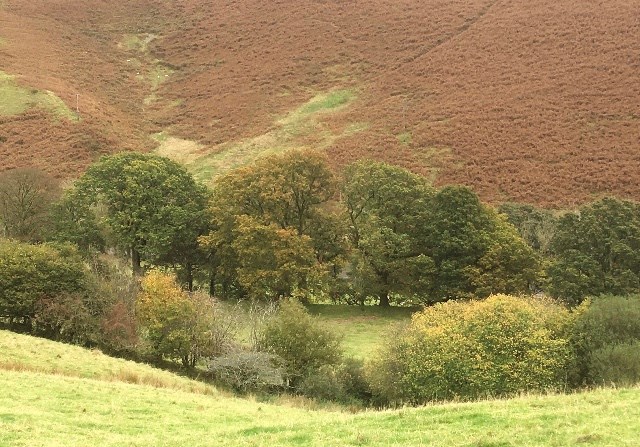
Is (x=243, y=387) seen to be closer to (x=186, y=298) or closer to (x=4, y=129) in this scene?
(x=186, y=298)

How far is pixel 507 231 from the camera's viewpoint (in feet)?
136

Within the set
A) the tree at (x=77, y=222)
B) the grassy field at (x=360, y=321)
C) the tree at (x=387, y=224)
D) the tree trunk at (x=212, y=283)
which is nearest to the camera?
the grassy field at (x=360, y=321)

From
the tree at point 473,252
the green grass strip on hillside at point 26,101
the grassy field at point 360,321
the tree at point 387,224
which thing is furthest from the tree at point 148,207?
the green grass strip on hillside at point 26,101

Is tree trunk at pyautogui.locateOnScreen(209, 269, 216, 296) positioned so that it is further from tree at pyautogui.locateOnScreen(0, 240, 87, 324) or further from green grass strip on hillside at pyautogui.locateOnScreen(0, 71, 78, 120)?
green grass strip on hillside at pyautogui.locateOnScreen(0, 71, 78, 120)

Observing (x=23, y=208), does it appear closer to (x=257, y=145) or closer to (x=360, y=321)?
(x=360, y=321)

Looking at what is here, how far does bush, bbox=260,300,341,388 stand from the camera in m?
27.9

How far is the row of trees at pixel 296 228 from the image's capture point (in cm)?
4084

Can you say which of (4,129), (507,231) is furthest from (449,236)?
(4,129)

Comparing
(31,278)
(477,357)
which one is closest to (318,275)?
(31,278)

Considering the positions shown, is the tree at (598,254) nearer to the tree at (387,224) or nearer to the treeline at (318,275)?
the treeline at (318,275)

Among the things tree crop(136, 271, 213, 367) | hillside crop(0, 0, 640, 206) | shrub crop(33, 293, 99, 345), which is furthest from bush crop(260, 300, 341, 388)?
hillside crop(0, 0, 640, 206)

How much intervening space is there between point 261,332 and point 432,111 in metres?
44.1

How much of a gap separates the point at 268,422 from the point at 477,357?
407 inches

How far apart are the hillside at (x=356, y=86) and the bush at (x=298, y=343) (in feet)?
93.9
